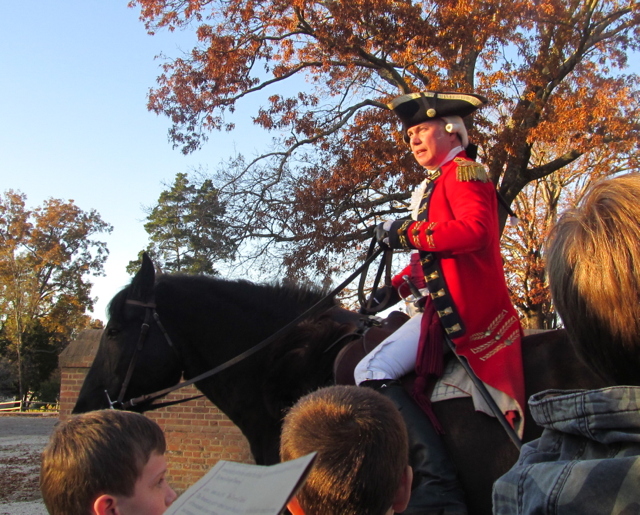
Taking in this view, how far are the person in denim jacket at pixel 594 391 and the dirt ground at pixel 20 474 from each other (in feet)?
24.8

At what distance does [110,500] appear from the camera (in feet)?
4.53

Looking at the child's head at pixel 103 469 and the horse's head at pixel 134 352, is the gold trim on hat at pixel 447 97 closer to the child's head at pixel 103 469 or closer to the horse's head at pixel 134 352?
the horse's head at pixel 134 352

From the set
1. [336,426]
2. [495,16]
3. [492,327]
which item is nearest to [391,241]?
[492,327]

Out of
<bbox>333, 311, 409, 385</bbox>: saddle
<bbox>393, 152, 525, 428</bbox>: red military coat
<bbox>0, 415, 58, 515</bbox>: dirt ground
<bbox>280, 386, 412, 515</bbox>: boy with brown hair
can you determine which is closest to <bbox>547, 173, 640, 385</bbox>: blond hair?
<bbox>280, 386, 412, 515</bbox>: boy with brown hair

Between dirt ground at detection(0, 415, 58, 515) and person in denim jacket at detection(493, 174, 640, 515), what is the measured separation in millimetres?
7560

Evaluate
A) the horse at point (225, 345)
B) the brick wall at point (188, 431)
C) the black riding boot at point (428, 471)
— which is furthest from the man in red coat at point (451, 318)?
the brick wall at point (188, 431)

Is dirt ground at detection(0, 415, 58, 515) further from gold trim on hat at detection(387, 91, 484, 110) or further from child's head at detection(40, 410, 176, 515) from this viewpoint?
gold trim on hat at detection(387, 91, 484, 110)

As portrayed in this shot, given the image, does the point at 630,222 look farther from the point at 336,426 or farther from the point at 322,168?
the point at 322,168

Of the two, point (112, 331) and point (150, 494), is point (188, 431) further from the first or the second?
point (150, 494)

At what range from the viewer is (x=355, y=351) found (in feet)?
9.26

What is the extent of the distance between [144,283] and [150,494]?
216 centimetres

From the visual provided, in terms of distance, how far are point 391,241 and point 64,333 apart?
4187 centimetres

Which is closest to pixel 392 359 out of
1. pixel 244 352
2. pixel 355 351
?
pixel 355 351

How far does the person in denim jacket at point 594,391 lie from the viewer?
86 centimetres
